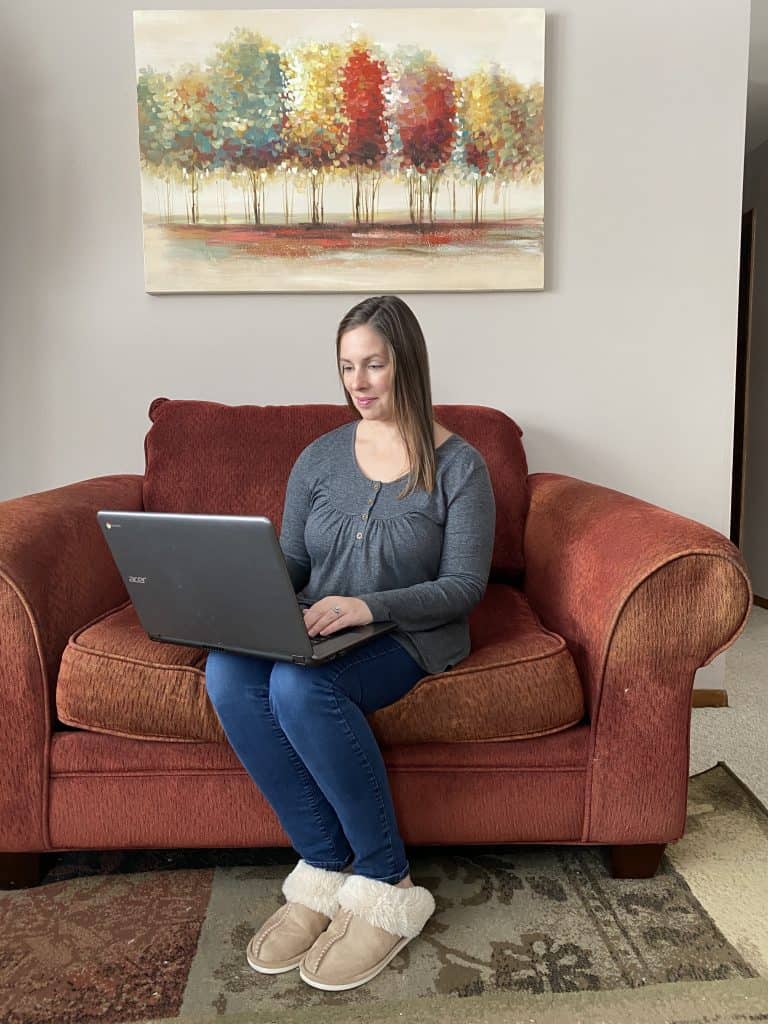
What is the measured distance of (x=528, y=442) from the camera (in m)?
2.35

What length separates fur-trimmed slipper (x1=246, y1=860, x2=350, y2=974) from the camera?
1.18m

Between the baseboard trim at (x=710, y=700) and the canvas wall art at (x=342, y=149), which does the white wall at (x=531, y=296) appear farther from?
the baseboard trim at (x=710, y=700)

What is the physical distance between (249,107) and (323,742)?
176 cm

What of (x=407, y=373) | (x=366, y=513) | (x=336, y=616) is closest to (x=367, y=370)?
(x=407, y=373)

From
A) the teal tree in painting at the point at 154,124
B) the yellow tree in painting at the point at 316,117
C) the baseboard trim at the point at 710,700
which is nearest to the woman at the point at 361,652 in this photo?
the yellow tree in painting at the point at 316,117

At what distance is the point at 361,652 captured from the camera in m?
1.27

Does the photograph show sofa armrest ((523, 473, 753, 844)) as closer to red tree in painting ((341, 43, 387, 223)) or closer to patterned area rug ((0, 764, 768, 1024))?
patterned area rug ((0, 764, 768, 1024))

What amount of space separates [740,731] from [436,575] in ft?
3.88

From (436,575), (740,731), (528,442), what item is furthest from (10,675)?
(740,731)

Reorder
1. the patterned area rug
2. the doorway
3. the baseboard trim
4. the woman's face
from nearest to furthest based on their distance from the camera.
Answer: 1. the patterned area rug
2. the woman's face
3. the baseboard trim
4. the doorway

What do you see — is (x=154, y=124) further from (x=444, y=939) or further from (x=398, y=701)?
(x=444, y=939)

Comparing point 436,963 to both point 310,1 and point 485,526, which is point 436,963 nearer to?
point 485,526

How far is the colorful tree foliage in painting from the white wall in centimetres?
10

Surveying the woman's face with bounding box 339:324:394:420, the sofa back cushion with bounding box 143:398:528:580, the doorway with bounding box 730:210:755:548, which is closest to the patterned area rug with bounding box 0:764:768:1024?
the sofa back cushion with bounding box 143:398:528:580
